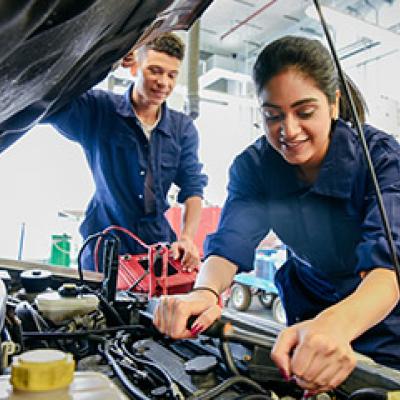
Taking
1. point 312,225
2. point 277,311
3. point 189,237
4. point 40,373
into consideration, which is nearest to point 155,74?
point 189,237

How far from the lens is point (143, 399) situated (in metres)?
0.52

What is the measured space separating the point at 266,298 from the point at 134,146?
2.91 m

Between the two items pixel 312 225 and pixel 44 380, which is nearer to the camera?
pixel 44 380

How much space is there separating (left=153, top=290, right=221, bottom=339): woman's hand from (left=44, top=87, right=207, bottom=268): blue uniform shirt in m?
0.76

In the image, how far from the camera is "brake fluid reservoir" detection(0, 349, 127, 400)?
37 centimetres

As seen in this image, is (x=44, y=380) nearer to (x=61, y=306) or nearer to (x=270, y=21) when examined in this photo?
(x=61, y=306)

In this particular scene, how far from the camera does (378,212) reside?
750mm

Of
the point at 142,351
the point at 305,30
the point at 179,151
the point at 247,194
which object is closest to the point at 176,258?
the point at 247,194

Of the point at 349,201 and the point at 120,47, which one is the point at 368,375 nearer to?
the point at 349,201

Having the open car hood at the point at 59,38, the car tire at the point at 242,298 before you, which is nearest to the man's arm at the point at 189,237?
the open car hood at the point at 59,38

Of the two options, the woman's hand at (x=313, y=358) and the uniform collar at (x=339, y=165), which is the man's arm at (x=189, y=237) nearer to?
the uniform collar at (x=339, y=165)

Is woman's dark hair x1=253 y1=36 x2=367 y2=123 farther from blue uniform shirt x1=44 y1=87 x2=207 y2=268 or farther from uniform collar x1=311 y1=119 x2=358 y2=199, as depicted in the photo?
blue uniform shirt x1=44 y1=87 x2=207 y2=268

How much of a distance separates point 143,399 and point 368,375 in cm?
28

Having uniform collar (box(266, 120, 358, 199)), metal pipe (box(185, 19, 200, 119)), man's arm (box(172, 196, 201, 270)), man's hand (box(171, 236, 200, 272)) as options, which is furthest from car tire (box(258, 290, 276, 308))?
uniform collar (box(266, 120, 358, 199))
